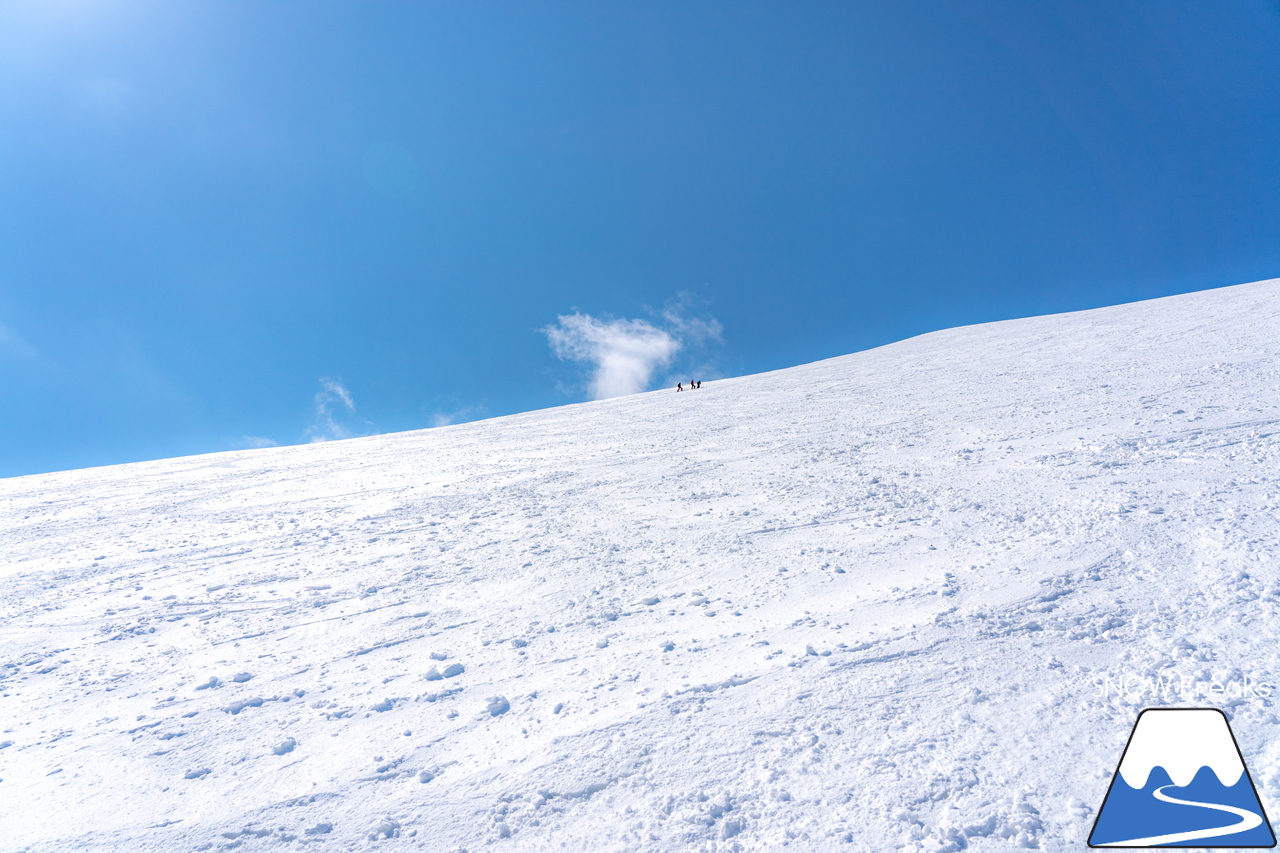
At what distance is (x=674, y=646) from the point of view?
4207 mm

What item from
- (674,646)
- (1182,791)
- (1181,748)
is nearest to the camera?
(1182,791)

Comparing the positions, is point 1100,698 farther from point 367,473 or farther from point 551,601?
point 367,473

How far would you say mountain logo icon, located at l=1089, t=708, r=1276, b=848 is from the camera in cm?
242

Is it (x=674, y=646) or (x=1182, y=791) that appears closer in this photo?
(x=1182, y=791)

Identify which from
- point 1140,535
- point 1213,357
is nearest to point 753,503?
point 1140,535

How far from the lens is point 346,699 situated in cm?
393

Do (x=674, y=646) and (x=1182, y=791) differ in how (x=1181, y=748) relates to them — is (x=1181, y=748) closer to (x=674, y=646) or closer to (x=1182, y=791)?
(x=1182, y=791)

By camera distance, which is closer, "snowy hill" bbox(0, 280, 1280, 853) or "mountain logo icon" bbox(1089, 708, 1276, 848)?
"mountain logo icon" bbox(1089, 708, 1276, 848)

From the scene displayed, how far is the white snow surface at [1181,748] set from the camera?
2678 millimetres

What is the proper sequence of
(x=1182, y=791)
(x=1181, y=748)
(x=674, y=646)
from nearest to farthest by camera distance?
(x=1182, y=791) < (x=1181, y=748) < (x=674, y=646)

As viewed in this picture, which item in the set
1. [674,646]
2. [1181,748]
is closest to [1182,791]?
[1181,748]

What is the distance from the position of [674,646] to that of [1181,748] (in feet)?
9.48

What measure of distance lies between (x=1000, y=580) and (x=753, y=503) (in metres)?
3.01

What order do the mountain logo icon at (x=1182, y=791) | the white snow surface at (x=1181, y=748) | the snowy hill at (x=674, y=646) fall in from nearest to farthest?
1. the mountain logo icon at (x=1182, y=791)
2. the white snow surface at (x=1181, y=748)
3. the snowy hill at (x=674, y=646)
